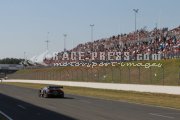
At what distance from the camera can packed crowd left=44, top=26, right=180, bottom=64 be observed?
64.3 m

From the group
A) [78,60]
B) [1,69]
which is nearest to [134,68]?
[78,60]

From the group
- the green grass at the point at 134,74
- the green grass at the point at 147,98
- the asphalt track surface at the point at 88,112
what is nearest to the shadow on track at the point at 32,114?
the asphalt track surface at the point at 88,112

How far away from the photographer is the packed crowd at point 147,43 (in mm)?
64312

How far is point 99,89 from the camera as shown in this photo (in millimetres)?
58281

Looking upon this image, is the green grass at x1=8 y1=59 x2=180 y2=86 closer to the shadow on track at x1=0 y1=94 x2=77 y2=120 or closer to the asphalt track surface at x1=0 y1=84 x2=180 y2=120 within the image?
the asphalt track surface at x1=0 y1=84 x2=180 y2=120

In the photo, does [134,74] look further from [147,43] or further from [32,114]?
[32,114]

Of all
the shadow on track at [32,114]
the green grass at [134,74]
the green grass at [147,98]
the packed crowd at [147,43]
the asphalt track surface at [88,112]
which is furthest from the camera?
the packed crowd at [147,43]

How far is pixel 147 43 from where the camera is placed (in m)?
74.4

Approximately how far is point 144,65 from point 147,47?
8.97m

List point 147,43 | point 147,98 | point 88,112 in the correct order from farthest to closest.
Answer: point 147,43 → point 147,98 → point 88,112

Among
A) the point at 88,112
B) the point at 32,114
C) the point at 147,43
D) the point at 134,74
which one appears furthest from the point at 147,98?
the point at 147,43

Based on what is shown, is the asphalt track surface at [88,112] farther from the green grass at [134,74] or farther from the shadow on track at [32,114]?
the green grass at [134,74]

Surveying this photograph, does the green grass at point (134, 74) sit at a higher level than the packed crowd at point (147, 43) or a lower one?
lower

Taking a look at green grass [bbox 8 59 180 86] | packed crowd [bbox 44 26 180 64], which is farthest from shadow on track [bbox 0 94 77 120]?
packed crowd [bbox 44 26 180 64]
